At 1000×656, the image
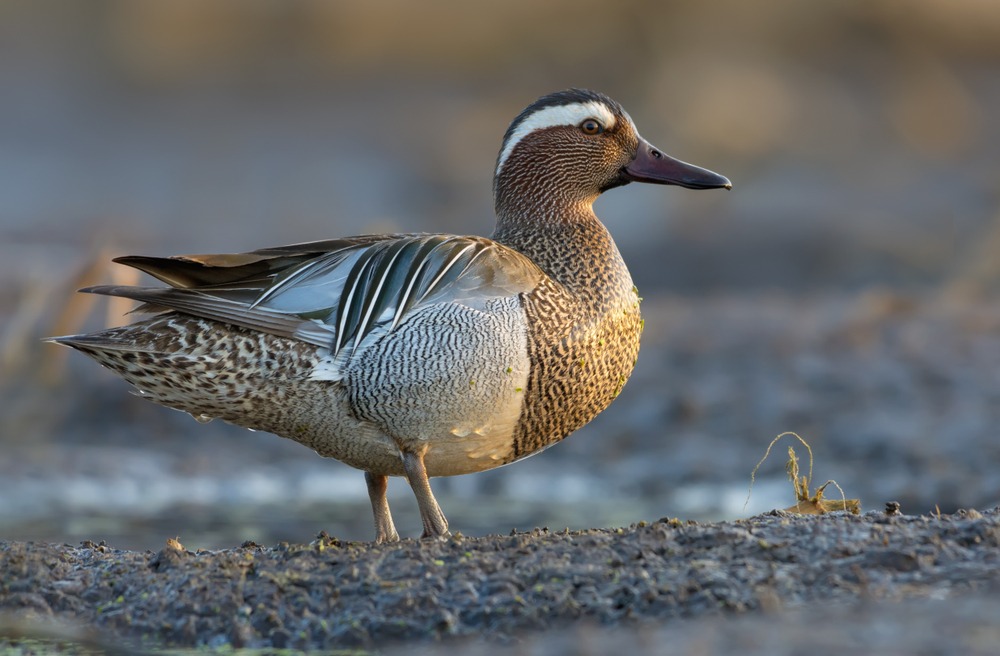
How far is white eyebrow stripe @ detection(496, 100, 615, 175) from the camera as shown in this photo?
5.75 metres

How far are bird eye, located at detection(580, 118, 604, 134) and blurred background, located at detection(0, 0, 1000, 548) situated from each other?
7.82 ft

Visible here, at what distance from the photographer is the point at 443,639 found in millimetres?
4160

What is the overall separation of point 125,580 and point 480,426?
1.24 meters

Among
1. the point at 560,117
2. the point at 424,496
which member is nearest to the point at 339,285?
the point at 424,496

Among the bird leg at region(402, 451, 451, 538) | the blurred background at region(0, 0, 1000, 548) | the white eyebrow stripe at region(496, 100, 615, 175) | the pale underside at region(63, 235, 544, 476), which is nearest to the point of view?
the pale underside at region(63, 235, 544, 476)

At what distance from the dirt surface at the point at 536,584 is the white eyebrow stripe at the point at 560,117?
1.74 m

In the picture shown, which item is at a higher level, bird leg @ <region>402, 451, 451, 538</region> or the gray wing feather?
the gray wing feather

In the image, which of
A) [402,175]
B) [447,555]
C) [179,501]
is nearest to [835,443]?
[179,501]

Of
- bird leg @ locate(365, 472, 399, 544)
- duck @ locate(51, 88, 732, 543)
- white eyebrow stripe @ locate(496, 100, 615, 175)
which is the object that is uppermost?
white eyebrow stripe @ locate(496, 100, 615, 175)

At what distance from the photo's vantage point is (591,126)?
5.78m

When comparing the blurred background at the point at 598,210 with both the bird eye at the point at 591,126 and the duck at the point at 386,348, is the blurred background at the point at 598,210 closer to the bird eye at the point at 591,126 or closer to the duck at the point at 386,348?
the duck at the point at 386,348

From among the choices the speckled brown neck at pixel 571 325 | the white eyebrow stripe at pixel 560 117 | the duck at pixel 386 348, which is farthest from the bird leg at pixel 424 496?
the white eyebrow stripe at pixel 560 117

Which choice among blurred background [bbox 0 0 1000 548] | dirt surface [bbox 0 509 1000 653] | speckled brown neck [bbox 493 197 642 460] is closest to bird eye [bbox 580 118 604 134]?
speckled brown neck [bbox 493 197 642 460]

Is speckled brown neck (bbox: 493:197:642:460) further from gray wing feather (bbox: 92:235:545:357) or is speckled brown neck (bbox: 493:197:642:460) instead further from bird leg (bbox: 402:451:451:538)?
bird leg (bbox: 402:451:451:538)
